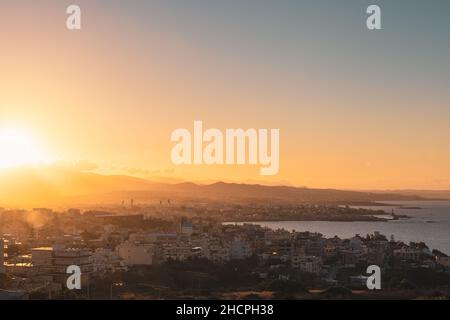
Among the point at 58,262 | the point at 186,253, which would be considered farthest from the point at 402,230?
the point at 58,262

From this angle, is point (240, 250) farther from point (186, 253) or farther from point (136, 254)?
point (136, 254)

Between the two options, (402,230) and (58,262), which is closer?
(58,262)

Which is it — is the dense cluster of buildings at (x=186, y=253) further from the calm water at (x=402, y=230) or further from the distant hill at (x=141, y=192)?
the distant hill at (x=141, y=192)

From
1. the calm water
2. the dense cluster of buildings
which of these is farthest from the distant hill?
the dense cluster of buildings

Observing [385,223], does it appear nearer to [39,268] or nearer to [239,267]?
[239,267]

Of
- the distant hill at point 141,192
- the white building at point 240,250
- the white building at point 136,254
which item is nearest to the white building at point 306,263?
the white building at point 240,250

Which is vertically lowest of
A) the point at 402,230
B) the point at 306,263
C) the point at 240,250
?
the point at 402,230

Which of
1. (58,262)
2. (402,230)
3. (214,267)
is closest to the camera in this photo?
(58,262)

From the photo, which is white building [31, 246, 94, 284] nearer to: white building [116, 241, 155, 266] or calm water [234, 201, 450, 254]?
white building [116, 241, 155, 266]
